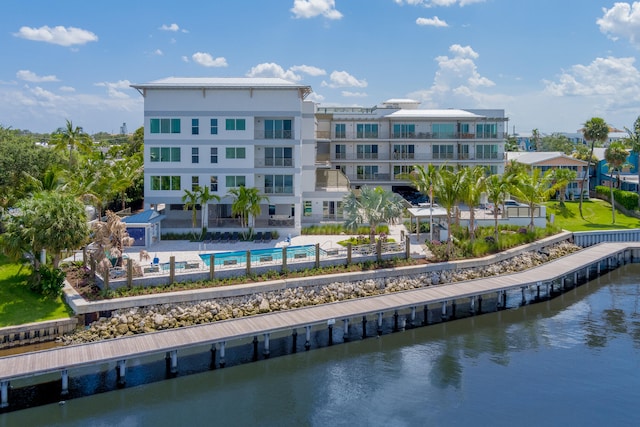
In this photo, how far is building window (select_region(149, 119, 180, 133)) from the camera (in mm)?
44688

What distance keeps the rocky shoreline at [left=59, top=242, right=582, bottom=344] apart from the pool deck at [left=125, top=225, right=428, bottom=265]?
364 centimetres

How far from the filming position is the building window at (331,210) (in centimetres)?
4891

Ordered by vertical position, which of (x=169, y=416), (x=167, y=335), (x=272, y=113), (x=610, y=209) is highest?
(x=272, y=113)

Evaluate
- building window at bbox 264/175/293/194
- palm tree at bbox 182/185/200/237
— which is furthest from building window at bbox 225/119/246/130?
palm tree at bbox 182/185/200/237

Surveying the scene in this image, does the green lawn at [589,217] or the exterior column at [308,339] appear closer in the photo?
the exterior column at [308,339]

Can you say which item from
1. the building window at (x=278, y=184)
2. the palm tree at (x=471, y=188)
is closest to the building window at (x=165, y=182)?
the building window at (x=278, y=184)

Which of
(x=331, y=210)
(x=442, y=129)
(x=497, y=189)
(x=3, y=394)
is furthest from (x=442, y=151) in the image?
(x=3, y=394)

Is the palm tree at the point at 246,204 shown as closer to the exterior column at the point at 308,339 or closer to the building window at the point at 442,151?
the exterior column at the point at 308,339

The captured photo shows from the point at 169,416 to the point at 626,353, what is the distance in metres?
21.9

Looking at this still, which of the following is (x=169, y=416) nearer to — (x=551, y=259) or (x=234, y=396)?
(x=234, y=396)

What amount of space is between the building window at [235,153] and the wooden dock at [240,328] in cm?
1826

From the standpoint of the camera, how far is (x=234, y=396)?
2408 centimetres

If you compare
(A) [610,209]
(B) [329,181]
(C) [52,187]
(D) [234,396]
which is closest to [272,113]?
(B) [329,181]

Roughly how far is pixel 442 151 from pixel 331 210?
1803cm
